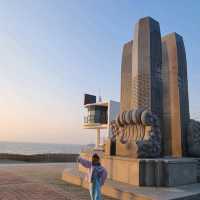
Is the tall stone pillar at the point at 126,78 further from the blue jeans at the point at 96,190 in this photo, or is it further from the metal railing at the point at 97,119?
the metal railing at the point at 97,119

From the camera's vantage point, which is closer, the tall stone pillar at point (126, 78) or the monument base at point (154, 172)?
the monument base at point (154, 172)

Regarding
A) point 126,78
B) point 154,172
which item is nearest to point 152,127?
point 154,172

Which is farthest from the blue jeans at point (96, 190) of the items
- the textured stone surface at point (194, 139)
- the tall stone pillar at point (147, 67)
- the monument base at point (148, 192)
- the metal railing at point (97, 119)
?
the metal railing at point (97, 119)

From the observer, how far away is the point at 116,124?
448 inches

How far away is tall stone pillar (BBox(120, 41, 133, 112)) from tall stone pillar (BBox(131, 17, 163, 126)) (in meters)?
1.68

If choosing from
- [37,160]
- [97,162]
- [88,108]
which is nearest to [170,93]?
[97,162]

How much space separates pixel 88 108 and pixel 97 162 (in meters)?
38.1

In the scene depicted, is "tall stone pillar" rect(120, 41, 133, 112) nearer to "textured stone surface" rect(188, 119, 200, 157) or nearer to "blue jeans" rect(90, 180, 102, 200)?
"textured stone surface" rect(188, 119, 200, 157)

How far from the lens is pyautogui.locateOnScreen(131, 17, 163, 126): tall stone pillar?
11.2m

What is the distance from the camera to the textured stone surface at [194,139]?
10.9 meters

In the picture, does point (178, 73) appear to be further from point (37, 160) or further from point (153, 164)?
point (37, 160)

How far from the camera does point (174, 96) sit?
39.5ft

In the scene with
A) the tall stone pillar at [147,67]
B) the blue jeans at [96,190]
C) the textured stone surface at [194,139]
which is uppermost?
the tall stone pillar at [147,67]

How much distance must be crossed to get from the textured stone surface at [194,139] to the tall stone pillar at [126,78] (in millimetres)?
3363
